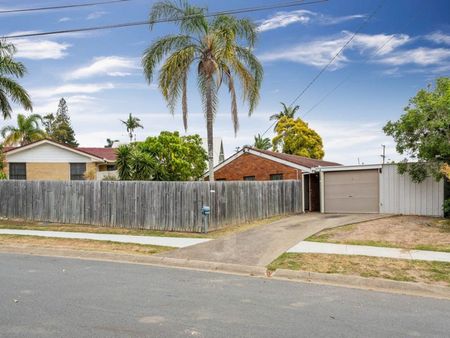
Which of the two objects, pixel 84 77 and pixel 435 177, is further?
pixel 84 77

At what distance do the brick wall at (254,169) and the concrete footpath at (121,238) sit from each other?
12395mm

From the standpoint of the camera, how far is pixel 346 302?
255 inches

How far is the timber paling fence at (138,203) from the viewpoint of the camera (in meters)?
14.9

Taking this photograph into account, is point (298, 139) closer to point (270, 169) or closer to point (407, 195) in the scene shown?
point (270, 169)

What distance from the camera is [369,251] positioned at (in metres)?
10.5

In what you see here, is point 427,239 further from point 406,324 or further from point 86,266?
point 86,266

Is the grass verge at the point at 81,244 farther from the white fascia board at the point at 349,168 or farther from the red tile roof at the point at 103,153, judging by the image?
the red tile roof at the point at 103,153

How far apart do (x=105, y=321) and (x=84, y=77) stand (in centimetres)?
1810

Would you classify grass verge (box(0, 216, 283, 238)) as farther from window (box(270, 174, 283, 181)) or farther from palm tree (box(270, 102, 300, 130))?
palm tree (box(270, 102, 300, 130))

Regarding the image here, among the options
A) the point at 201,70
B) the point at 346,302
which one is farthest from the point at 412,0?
the point at 346,302

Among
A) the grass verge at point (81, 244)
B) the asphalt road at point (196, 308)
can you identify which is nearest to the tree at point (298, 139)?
the grass verge at point (81, 244)

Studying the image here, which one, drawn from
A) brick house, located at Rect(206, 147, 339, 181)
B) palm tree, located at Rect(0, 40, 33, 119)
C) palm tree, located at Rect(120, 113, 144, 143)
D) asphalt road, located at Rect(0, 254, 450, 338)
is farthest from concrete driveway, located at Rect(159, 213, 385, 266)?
palm tree, located at Rect(120, 113, 144, 143)

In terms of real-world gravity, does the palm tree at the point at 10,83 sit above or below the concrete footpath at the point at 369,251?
above

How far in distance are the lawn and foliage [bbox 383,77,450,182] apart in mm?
2589
